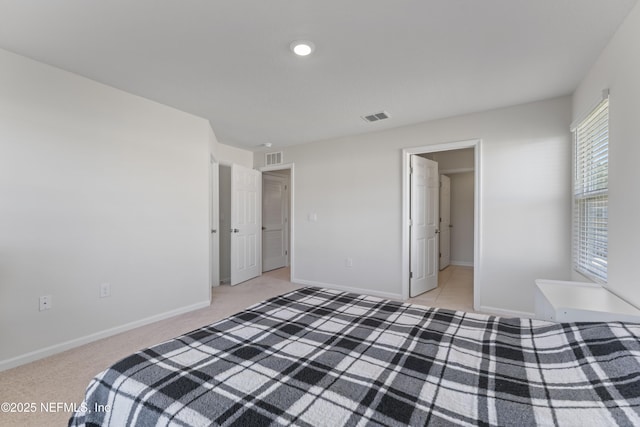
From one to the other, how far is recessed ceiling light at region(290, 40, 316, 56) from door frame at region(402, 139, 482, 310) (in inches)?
83.1

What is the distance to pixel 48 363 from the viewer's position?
2.15m

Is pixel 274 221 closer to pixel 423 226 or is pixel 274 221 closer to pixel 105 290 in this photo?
pixel 423 226

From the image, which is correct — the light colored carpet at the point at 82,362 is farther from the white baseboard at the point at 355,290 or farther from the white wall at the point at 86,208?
the white baseboard at the point at 355,290

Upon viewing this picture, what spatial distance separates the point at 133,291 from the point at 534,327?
129 inches

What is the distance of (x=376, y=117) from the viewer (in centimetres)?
339

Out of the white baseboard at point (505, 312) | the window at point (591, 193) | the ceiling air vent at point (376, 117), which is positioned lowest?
the white baseboard at point (505, 312)

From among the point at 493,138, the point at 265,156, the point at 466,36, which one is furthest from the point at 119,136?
the point at 493,138

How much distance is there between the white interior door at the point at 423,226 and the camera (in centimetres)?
378

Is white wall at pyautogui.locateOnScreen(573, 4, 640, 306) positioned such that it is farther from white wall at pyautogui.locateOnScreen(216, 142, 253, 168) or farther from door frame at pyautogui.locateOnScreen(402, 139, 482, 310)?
white wall at pyautogui.locateOnScreen(216, 142, 253, 168)

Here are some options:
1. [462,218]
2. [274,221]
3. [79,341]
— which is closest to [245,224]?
[274,221]

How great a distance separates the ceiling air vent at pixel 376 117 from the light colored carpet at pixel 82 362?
2.37 m

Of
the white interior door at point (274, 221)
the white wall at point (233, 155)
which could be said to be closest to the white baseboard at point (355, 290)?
the white interior door at point (274, 221)

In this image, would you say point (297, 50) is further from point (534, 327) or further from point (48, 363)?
point (48, 363)

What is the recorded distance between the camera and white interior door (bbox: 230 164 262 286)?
177 inches
